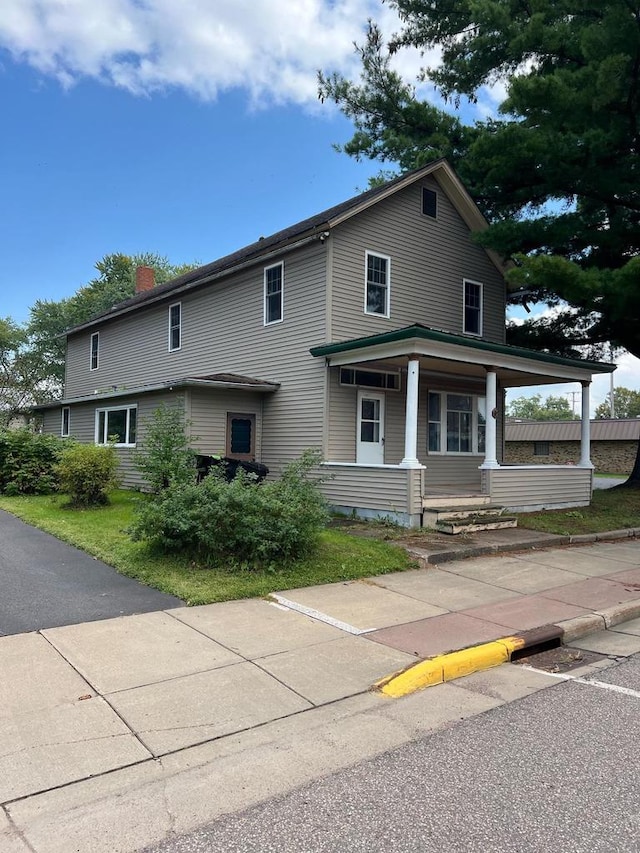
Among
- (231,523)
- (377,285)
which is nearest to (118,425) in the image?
(377,285)

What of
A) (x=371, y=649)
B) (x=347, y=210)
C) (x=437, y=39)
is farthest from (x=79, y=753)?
(x=437, y=39)

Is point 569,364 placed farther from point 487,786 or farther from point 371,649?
point 487,786

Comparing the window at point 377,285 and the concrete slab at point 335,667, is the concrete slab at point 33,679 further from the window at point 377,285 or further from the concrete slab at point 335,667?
the window at point 377,285

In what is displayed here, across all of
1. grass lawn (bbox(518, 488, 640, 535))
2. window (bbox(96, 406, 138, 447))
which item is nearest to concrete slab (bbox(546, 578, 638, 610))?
grass lawn (bbox(518, 488, 640, 535))

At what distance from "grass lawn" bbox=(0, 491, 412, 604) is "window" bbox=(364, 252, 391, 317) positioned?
6275 millimetres

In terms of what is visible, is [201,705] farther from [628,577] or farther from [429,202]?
[429,202]

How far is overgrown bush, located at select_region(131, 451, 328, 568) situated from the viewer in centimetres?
781

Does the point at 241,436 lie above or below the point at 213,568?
above

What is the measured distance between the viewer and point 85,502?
13.3 meters

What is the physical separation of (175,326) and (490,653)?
627 inches

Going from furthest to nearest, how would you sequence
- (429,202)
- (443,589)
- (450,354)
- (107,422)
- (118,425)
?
(107,422) < (118,425) < (429,202) < (450,354) < (443,589)

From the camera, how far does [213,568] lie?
7781mm

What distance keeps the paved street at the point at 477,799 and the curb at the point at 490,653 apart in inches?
26.3

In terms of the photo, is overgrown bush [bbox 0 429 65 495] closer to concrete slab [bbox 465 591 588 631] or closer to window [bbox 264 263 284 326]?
window [bbox 264 263 284 326]
